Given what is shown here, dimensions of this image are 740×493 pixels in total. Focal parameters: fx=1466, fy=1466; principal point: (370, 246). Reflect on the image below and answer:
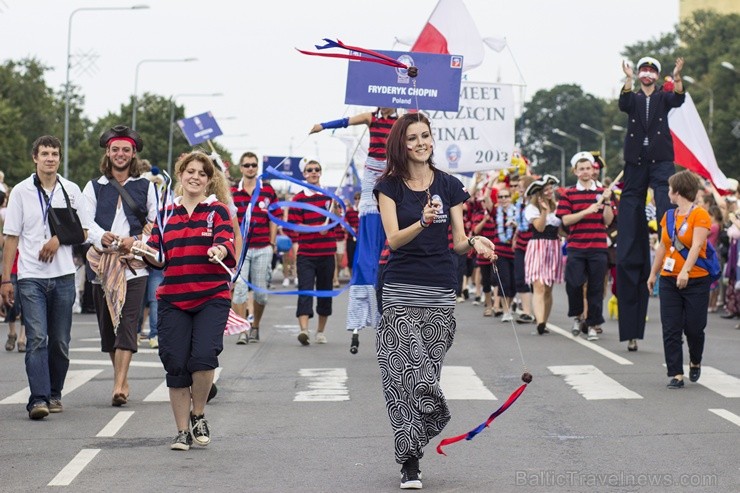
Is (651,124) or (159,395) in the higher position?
(651,124)

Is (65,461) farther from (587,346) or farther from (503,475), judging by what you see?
(587,346)

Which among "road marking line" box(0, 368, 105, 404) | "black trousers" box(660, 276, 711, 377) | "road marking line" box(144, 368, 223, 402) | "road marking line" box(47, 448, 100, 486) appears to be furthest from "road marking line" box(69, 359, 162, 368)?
"road marking line" box(47, 448, 100, 486)

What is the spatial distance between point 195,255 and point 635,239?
6890mm

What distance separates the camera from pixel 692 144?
16.8m

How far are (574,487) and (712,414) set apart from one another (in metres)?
2.93

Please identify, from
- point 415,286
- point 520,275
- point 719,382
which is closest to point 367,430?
point 415,286

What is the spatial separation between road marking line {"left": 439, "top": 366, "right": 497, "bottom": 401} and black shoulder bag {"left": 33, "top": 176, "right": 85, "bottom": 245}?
118 inches

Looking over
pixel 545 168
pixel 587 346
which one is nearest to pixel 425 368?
pixel 587 346

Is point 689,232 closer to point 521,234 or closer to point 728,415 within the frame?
point 728,415

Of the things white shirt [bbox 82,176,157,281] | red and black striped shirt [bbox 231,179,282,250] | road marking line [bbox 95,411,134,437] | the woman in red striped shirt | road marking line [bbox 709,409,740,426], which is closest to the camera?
the woman in red striped shirt

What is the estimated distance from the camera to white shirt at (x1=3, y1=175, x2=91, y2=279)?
1038 centimetres

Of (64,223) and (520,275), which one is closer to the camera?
(64,223)

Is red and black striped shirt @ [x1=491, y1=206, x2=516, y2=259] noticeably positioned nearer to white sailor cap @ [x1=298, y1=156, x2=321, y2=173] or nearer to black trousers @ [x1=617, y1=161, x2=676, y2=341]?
white sailor cap @ [x1=298, y1=156, x2=321, y2=173]

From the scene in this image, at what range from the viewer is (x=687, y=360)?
552 inches
